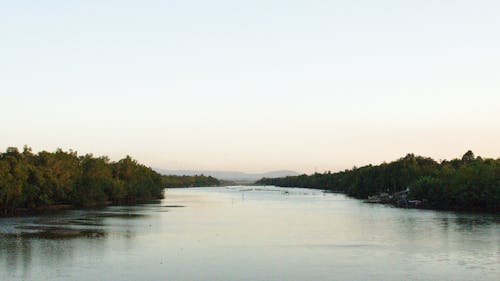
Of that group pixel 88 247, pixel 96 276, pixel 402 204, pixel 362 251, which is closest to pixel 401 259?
pixel 362 251

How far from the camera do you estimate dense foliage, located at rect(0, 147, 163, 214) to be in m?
Answer: 90.9

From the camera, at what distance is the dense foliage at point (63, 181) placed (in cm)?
9088

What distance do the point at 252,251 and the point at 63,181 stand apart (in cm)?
7013

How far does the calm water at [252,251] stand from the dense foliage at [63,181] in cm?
1818

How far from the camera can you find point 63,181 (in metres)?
109

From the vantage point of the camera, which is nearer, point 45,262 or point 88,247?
point 45,262

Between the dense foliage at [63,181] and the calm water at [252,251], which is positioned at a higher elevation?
the dense foliage at [63,181]

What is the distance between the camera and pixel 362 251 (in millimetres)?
48812

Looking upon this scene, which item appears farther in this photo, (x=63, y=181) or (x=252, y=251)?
(x=63, y=181)

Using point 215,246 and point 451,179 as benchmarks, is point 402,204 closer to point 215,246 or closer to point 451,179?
point 451,179

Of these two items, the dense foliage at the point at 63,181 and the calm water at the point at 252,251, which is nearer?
the calm water at the point at 252,251

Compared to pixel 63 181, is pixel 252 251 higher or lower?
lower

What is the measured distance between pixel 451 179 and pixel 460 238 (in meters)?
62.0

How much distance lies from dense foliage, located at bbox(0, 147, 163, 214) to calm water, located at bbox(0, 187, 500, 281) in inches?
716
